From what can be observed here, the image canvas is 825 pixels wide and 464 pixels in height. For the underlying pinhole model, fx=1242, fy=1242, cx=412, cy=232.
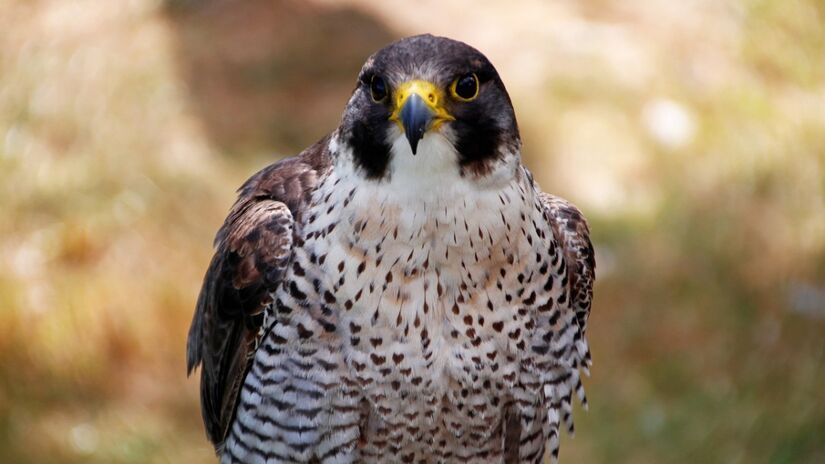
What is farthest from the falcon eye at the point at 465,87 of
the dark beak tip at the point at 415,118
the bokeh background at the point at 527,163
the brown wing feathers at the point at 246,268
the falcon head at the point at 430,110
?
the bokeh background at the point at 527,163

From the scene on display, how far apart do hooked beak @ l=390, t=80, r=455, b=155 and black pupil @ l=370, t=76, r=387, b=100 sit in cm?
7

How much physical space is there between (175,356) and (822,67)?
453 cm

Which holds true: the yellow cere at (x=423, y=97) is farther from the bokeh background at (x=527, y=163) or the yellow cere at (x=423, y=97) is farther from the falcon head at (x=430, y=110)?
the bokeh background at (x=527, y=163)

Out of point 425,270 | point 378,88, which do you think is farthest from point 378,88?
point 425,270

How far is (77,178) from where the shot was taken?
6.85 m

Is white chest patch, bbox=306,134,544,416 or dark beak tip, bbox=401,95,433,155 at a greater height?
dark beak tip, bbox=401,95,433,155

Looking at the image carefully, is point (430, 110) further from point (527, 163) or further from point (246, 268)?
point (527, 163)

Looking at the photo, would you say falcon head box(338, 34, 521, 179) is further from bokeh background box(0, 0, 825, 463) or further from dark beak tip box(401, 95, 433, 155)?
bokeh background box(0, 0, 825, 463)

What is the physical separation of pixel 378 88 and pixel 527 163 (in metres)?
4.00

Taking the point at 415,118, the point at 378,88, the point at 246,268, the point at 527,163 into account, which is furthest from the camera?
the point at 527,163

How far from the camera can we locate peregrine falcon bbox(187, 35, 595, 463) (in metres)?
3.44

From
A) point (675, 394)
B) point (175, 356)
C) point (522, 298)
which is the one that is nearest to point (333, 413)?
point (522, 298)

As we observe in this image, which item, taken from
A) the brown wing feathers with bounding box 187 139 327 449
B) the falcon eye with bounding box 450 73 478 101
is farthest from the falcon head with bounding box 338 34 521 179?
the brown wing feathers with bounding box 187 139 327 449

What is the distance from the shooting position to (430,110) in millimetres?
3316
